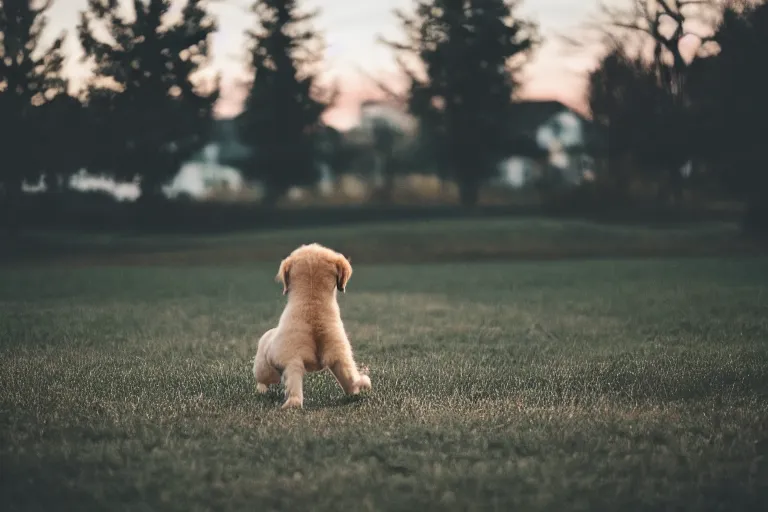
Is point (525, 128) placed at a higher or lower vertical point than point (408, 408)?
higher

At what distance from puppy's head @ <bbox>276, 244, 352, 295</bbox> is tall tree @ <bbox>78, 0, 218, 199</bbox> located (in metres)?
36.6

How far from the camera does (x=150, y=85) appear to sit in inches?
1693

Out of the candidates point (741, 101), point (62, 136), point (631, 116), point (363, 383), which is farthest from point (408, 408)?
point (631, 116)

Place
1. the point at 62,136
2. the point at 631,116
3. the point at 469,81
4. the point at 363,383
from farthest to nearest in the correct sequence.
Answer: the point at 469,81
the point at 631,116
the point at 62,136
the point at 363,383

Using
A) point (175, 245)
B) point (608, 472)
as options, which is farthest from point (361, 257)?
point (608, 472)

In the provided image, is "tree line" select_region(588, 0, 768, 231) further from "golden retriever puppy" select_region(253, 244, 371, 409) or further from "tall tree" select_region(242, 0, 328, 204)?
"golden retriever puppy" select_region(253, 244, 371, 409)

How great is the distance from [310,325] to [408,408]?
0.97m

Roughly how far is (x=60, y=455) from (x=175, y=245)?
32842 mm

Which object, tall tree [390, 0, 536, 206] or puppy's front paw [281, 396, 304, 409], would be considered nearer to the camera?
puppy's front paw [281, 396, 304, 409]

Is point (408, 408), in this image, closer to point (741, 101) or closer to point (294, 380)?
point (294, 380)

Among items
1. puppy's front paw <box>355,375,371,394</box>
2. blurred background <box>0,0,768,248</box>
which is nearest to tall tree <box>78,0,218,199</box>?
blurred background <box>0,0,768,248</box>

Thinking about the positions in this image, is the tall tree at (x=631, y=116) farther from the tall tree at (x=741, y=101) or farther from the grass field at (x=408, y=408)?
the grass field at (x=408, y=408)

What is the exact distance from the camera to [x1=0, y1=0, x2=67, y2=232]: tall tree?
116 feet

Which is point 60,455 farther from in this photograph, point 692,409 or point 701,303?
point 701,303
